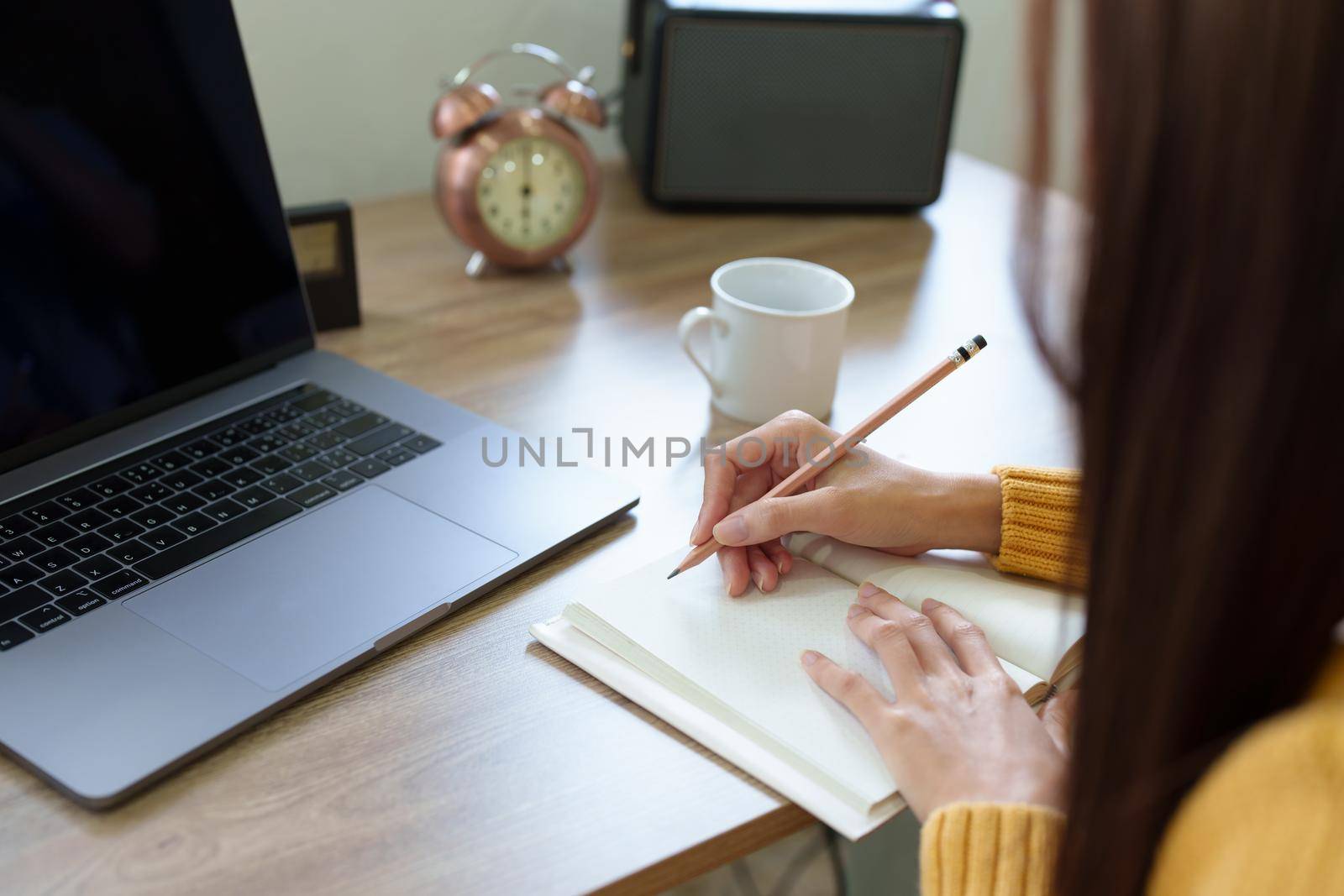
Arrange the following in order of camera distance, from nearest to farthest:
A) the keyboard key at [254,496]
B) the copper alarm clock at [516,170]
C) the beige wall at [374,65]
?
the keyboard key at [254,496], the copper alarm clock at [516,170], the beige wall at [374,65]

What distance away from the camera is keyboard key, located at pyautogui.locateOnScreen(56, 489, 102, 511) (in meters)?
0.68

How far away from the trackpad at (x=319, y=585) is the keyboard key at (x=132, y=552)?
0.10ft

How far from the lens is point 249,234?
83 centimetres

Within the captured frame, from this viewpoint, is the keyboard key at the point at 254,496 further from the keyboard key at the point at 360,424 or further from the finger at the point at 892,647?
the finger at the point at 892,647

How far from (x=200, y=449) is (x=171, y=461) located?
0.02 meters

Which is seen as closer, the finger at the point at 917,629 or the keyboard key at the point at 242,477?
the finger at the point at 917,629

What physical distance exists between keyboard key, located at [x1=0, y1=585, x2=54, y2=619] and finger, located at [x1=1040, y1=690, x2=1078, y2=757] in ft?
1.75

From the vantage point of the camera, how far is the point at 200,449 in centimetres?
75

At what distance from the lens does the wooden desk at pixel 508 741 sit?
1.61 feet

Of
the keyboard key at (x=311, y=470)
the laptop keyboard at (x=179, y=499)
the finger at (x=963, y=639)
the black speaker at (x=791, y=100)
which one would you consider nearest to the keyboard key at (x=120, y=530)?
the laptop keyboard at (x=179, y=499)

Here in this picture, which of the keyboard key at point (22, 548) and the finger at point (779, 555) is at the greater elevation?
the keyboard key at point (22, 548)

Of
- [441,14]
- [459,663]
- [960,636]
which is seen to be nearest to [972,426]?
[960,636]

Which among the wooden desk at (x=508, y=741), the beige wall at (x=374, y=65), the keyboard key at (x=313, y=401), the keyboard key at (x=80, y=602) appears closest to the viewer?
the wooden desk at (x=508, y=741)

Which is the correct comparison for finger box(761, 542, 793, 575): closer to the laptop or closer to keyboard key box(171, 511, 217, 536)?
the laptop
